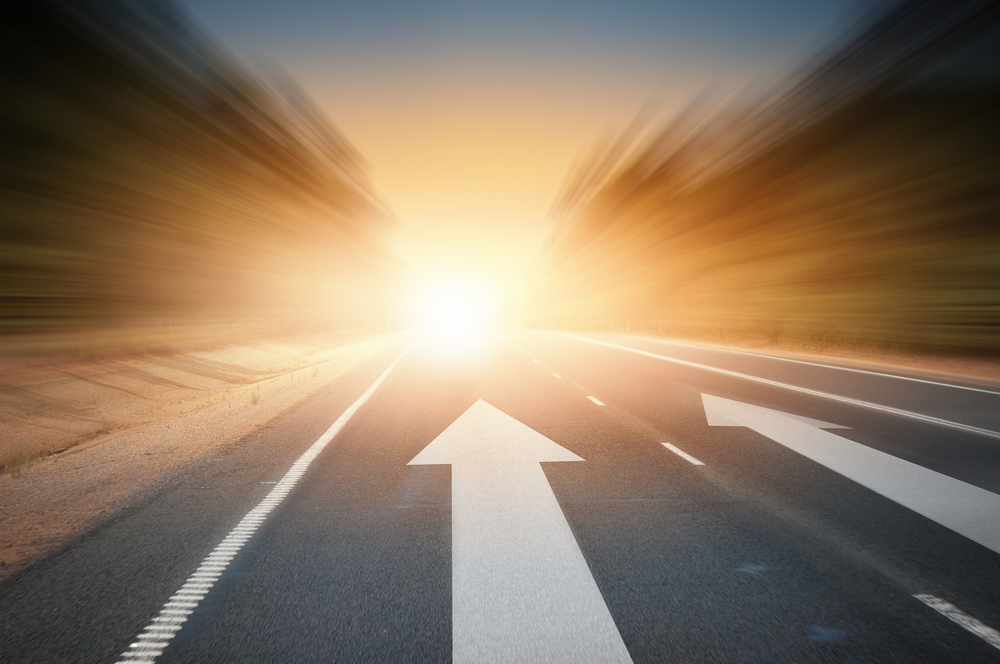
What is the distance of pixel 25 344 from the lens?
5496 mm

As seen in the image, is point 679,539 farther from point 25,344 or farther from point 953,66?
point 953,66

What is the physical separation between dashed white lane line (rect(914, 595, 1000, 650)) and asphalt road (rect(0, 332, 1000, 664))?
12mm

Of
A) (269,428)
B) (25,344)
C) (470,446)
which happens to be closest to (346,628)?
(470,446)

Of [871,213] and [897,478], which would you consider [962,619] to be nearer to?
[897,478]

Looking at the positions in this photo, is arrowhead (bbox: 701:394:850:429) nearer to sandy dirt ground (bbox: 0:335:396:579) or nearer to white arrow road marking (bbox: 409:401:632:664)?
white arrow road marking (bbox: 409:401:632:664)

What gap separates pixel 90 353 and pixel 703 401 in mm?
9590

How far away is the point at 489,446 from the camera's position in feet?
18.2

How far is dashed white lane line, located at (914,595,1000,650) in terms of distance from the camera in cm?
216

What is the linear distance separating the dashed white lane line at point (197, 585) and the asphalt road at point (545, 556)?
0.02 m

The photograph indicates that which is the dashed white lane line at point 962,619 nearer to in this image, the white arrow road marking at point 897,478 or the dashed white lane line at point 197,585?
the white arrow road marking at point 897,478

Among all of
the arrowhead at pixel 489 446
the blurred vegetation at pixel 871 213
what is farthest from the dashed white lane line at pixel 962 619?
the blurred vegetation at pixel 871 213

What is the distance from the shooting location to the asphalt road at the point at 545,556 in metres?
2.19

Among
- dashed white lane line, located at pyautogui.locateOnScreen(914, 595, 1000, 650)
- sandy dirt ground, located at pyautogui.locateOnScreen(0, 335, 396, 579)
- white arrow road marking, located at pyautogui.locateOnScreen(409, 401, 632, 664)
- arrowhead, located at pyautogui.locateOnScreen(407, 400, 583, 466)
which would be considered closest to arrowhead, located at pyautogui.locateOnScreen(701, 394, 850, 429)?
arrowhead, located at pyautogui.locateOnScreen(407, 400, 583, 466)

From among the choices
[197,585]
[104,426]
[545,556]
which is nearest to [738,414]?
[545,556]
